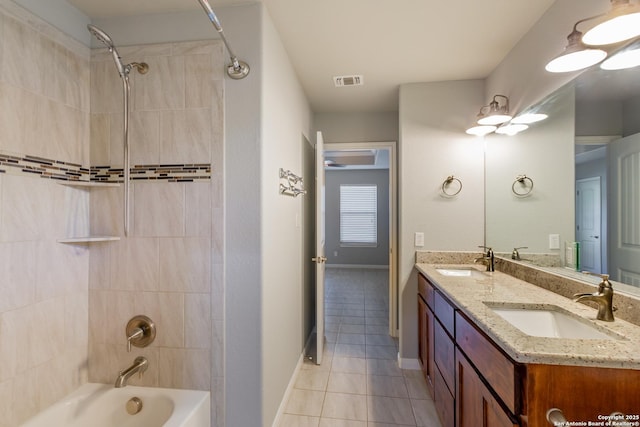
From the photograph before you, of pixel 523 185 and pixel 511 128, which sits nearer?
pixel 523 185

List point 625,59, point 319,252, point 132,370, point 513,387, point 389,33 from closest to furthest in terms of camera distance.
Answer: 1. point 513,387
2. point 625,59
3. point 132,370
4. point 389,33
5. point 319,252

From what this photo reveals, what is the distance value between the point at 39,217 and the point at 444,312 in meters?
2.31

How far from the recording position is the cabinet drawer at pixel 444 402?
1598mm

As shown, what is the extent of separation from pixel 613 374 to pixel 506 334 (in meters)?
0.29

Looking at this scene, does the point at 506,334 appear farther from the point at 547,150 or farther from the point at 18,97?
the point at 18,97

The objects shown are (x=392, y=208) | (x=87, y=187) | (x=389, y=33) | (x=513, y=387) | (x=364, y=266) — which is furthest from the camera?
(x=364, y=266)

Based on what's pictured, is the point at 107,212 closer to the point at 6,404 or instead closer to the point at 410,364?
the point at 6,404

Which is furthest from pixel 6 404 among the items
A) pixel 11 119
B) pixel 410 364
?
pixel 410 364

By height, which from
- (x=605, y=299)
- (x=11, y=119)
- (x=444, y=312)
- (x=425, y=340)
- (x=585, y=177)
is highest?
(x=11, y=119)

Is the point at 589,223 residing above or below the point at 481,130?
below

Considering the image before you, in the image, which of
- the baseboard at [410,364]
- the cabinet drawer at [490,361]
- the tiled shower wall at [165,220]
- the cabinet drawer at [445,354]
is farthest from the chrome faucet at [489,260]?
the tiled shower wall at [165,220]

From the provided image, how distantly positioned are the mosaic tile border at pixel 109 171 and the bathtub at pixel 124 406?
121 cm

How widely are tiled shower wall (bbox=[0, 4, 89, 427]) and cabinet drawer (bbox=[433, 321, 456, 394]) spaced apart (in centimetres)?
214

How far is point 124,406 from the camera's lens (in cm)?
162
